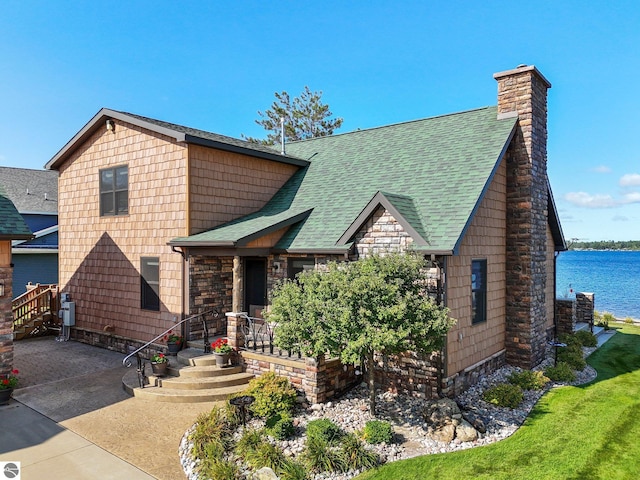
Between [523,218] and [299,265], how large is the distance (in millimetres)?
6362

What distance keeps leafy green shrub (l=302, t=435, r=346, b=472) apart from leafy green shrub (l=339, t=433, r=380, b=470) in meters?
0.10

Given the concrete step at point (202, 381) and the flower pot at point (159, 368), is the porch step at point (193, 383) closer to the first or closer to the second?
the concrete step at point (202, 381)

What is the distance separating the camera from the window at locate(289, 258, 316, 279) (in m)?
11.8

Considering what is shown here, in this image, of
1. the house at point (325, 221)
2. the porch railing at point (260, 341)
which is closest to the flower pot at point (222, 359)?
the porch railing at point (260, 341)

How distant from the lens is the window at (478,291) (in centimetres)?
1046

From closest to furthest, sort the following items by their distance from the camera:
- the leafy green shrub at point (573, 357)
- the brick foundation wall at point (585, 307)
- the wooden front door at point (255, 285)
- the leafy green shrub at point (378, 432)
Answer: the leafy green shrub at point (378, 432) < the leafy green shrub at point (573, 357) < the wooden front door at point (255, 285) < the brick foundation wall at point (585, 307)

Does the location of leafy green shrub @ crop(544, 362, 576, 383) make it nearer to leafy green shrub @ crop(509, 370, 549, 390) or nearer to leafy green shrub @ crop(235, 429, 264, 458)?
leafy green shrub @ crop(509, 370, 549, 390)

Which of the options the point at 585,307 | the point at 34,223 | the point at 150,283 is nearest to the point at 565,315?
the point at 585,307

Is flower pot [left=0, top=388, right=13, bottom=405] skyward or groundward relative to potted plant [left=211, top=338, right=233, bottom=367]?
groundward

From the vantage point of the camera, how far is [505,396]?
9367mm

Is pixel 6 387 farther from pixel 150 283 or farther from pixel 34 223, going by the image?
pixel 34 223

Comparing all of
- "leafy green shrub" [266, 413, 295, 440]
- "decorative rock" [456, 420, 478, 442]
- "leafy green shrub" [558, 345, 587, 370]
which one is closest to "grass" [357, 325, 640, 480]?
"decorative rock" [456, 420, 478, 442]

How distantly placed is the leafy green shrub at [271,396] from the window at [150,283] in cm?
551

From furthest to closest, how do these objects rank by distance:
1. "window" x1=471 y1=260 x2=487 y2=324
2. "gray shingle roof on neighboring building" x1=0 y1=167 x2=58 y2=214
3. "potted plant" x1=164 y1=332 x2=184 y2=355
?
1. "gray shingle roof on neighboring building" x1=0 y1=167 x2=58 y2=214
2. "potted plant" x1=164 y1=332 x2=184 y2=355
3. "window" x1=471 y1=260 x2=487 y2=324
